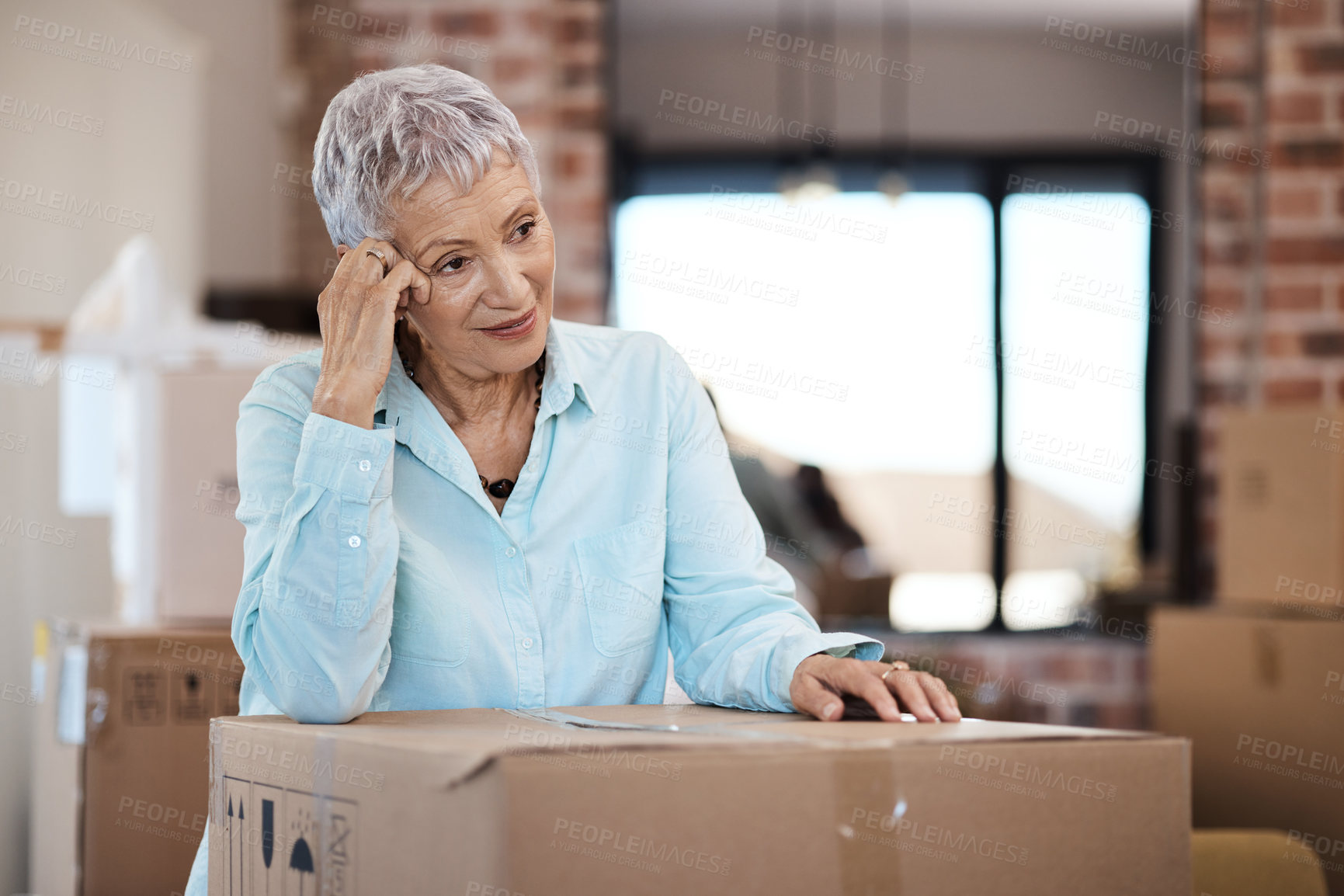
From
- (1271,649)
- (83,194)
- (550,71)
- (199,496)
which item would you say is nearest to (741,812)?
(199,496)

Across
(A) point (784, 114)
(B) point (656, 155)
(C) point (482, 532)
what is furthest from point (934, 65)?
(C) point (482, 532)

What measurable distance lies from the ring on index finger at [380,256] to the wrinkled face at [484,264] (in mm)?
20

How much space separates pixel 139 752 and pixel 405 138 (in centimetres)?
98

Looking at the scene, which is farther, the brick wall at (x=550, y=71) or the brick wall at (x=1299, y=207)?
the brick wall at (x=1299, y=207)

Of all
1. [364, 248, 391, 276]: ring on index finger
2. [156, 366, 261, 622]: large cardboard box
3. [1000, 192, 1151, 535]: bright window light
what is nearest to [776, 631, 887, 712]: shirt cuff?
[364, 248, 391, 276]: ring on index finger

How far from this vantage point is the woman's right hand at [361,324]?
1068 mm

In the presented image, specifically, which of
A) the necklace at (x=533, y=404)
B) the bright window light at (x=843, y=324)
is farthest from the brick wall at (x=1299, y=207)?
the necklace at (x=533, y=404)

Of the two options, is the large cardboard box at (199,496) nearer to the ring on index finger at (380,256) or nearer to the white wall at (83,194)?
the white wall at (83,194)

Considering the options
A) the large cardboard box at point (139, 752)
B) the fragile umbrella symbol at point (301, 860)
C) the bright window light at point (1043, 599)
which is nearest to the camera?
the fragile umbrella symbol at point (301, 860)

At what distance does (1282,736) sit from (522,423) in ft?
5.02

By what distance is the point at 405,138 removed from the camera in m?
1.15

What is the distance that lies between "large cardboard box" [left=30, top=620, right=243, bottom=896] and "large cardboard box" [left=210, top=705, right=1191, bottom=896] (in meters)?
0.98

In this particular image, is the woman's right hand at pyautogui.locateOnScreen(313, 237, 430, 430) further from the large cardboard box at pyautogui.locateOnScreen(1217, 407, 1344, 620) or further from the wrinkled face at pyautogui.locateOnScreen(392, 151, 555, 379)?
the large cardboard box at pyautogui.locateOnScreen(1217, 407, 1344, 620)

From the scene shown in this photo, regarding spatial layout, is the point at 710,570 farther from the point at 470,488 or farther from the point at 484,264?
the point at 484,264
